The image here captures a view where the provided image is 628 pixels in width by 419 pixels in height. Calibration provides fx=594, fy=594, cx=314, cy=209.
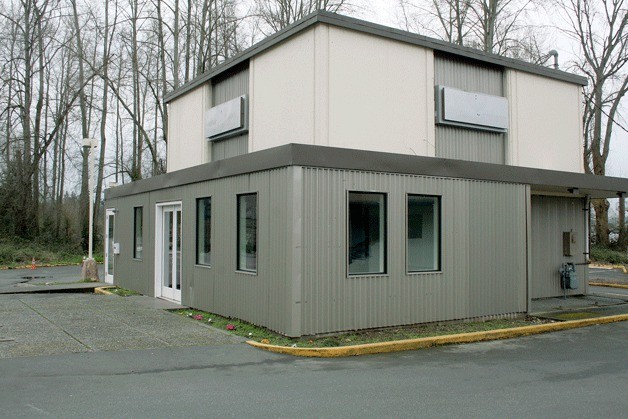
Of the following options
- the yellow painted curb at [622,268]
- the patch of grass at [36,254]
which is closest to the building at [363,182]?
the yellow painted curb at [622,268]

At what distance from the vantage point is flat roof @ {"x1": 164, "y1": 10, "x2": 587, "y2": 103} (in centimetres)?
1103

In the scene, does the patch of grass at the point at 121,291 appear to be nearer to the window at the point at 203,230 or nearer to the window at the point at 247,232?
the window at the point at 203,230

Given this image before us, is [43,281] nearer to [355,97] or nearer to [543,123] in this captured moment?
[355,97]

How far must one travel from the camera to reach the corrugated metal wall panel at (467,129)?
12.9 metres

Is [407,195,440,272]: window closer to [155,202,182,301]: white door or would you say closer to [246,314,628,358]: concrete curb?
[246,314,628,358]: concrete curb

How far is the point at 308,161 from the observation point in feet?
32.9

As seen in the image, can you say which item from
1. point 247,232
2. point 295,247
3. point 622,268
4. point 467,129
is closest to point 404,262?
point 295,247

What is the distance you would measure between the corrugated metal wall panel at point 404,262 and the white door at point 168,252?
5467 millimetres

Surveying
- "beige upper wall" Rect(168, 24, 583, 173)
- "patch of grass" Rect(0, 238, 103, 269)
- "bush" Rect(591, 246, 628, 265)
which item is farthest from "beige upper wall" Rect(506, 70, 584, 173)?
"patch of grass" Rect(0, 238, 103, 269)

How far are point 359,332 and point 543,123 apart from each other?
783cm

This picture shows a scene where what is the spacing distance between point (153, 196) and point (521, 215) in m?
9.29

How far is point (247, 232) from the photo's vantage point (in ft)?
38.0

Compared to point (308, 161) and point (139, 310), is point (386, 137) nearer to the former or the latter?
point (308, 161)

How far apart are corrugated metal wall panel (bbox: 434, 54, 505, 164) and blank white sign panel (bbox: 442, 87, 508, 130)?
0.75 ft
